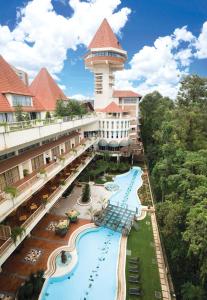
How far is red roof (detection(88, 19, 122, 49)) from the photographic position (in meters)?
40.8

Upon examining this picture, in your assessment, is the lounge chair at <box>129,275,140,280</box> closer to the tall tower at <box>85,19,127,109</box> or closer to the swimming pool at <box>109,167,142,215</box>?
the swimming pool at <box>109,167,142,215</box>

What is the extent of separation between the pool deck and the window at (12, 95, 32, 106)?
46.2 ft

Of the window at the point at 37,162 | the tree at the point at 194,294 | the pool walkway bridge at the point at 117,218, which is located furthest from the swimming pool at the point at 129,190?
the tree at the point at 194,294

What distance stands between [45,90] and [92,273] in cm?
2841

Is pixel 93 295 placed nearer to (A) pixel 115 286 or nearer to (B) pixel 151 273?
(A) pixel 115 286

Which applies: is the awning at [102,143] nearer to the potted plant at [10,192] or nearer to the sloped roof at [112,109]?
the sloped roof at [112,109]

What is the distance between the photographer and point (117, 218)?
887 inches

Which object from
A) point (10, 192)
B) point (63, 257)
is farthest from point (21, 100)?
point (63, 257)

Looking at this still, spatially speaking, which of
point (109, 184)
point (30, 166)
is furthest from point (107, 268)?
point (109, 184)

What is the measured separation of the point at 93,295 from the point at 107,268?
2.62 m

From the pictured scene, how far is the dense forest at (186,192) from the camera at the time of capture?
12086 mm

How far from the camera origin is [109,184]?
32.5 meters

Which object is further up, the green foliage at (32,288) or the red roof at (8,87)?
the red roof at (8,87)

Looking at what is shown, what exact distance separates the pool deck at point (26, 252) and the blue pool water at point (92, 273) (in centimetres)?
170
